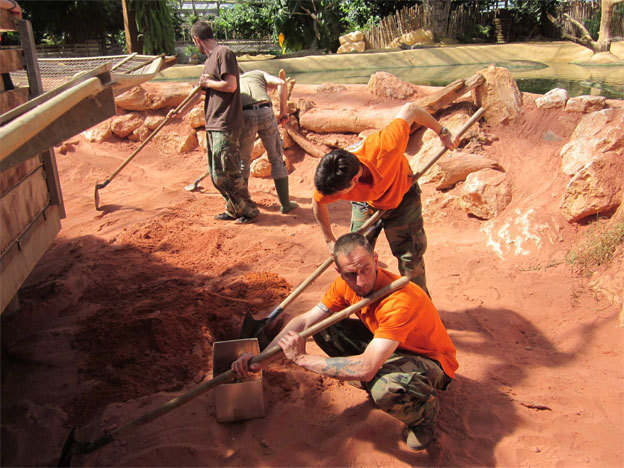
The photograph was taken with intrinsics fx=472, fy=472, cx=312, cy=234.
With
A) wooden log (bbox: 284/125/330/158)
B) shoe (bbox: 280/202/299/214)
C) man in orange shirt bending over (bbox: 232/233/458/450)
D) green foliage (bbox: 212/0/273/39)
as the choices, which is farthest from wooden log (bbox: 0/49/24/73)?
green foliage (bbox: 212/0/273/39)

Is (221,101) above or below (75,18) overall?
below

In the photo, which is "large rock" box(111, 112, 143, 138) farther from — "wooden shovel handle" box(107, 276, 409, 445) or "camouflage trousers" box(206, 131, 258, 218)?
"wooden shovel handle" box(107, 276, 409, 445)

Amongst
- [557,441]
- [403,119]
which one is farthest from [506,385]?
[403,119]

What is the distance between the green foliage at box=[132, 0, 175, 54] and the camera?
42.8ft

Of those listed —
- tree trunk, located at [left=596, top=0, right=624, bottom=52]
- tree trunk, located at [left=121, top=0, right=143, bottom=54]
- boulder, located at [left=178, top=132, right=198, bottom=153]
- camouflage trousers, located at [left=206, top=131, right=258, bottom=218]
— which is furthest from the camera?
tree trunk, located at [left=596, top=0, right=624, bottom=52]

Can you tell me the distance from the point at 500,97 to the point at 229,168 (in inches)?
126

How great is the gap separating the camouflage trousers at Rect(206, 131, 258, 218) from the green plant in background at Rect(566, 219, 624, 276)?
3110 millimetres

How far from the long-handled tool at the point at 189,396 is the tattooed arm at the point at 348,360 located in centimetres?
7

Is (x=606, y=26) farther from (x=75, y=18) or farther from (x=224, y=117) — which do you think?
(x=75, y=18)

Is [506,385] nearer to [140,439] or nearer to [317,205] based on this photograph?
[317,205]

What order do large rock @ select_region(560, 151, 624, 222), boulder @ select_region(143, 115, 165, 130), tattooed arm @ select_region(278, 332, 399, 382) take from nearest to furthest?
tattooed arm @ select_region(278, 332, 399, 382)
large rock @ select_region(560, 151, 624, 222)
boulder @ select_region(143, 115, 165, 130)

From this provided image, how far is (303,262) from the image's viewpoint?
422 centimetres

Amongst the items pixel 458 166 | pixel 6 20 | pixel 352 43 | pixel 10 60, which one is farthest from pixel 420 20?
pixel 10 60

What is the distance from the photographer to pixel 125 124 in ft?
25.2
